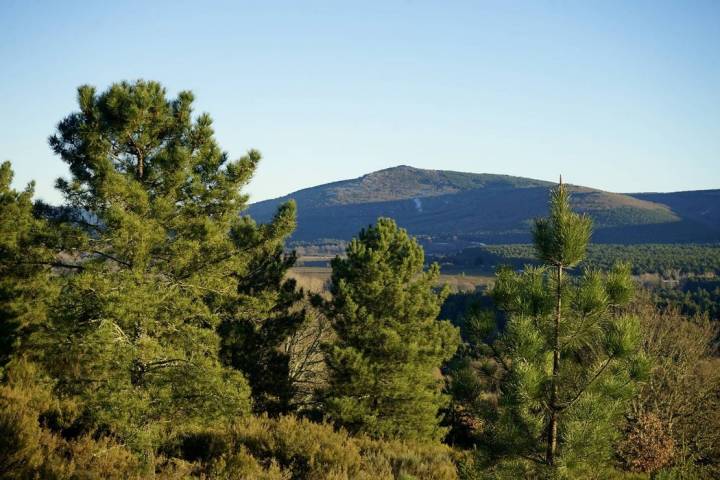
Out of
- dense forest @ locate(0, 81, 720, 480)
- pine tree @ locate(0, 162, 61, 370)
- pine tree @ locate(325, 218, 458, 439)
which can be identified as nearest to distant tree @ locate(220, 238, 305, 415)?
dense forest @ locate(0, 81, 720, 480)

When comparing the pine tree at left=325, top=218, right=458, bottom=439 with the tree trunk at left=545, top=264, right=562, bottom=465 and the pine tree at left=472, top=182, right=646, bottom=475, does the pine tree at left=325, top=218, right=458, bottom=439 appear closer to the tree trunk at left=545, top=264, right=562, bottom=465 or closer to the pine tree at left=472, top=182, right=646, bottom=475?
the pine tree at left=472, top=182, right=646, bottom=475

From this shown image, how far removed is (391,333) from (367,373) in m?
1.53

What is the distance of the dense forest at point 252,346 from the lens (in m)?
6.29

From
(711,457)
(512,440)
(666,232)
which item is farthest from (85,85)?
(666,232)

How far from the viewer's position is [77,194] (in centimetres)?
1126

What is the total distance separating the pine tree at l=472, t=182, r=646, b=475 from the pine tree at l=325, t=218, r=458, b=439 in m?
10.8

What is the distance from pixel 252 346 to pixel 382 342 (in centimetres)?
437

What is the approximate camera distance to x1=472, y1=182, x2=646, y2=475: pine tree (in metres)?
5.93

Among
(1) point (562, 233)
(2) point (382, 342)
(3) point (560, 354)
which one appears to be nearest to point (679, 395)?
(2) point (382, 342)

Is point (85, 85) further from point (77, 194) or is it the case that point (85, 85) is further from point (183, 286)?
point (183, 286)

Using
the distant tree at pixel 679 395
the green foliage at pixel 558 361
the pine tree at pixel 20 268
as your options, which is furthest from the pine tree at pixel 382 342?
the green foliage at pixel 558 361

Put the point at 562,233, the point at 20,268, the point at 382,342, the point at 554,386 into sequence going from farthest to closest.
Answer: the point at 382,342 → the point at 20,268 → the point at 562,233 → the point at 554,386

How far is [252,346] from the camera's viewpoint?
1716 cm

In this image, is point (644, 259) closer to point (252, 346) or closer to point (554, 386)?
point (252, 346)
